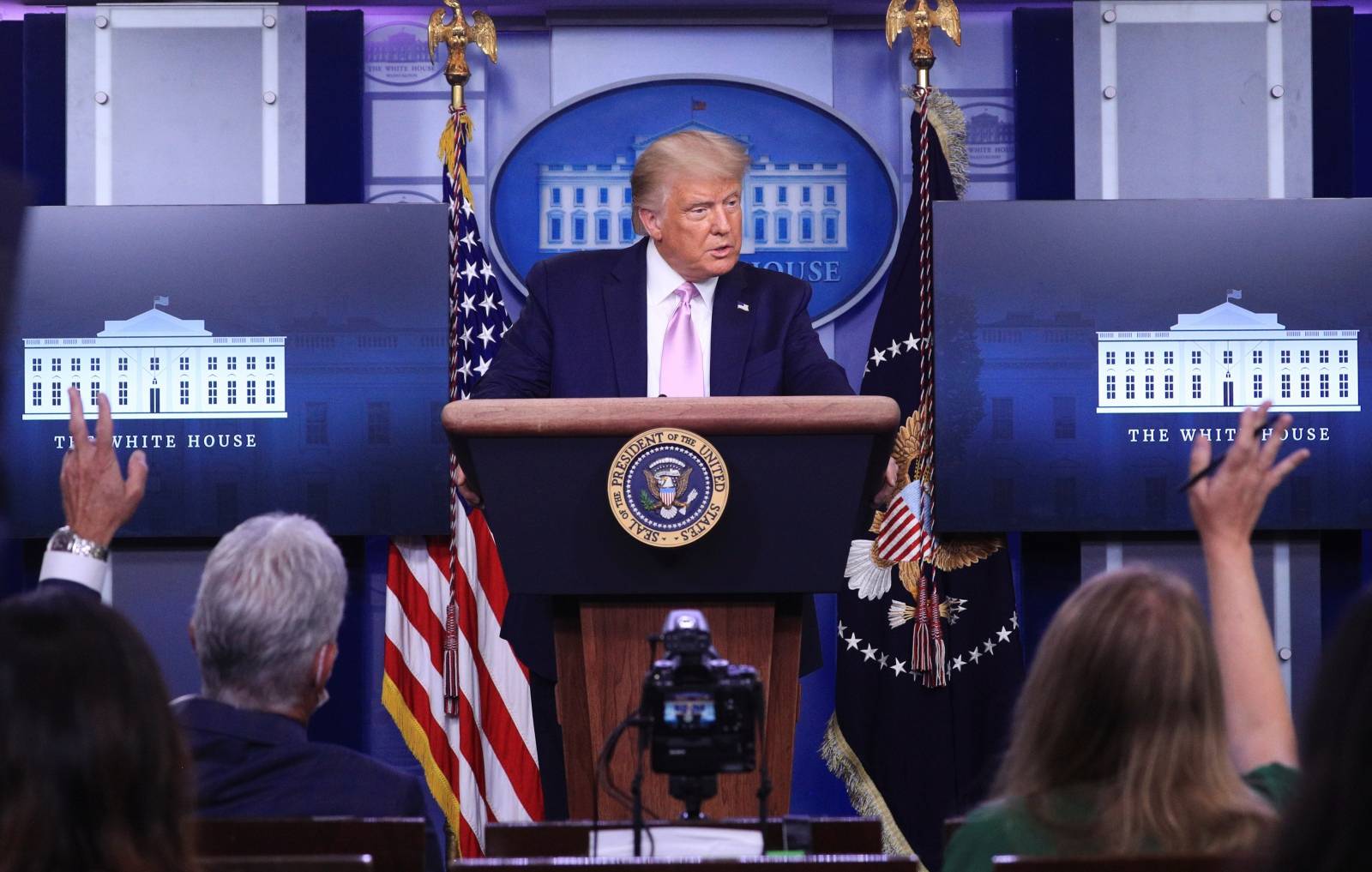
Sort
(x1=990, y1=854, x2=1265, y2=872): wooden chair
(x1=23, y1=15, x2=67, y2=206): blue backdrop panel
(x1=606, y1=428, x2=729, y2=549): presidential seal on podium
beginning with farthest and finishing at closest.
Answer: (x1=23, y1=15, x2=67, y2=206): blue backdrop panel < (x1=606, y1=428, x2=729, y2=549): presidential seal on podium < (x1=990, y1=854, x2=1265, y2=872): wooden chair

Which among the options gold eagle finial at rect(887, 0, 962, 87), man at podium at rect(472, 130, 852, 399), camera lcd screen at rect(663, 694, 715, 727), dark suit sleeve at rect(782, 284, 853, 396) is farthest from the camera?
gold eagle finial at rect(887, 0, 962, 87)

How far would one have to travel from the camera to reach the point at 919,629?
4879 mm

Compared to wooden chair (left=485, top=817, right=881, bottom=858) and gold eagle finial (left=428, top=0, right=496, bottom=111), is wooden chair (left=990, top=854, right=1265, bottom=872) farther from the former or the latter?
gold eagle finial (left=428, top=0, right=496, bottom=111)

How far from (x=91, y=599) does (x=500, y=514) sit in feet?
4.21

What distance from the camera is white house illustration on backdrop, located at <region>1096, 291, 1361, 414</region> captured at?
16.5ft

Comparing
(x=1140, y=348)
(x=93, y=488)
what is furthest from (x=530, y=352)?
(x=1140, y=348)

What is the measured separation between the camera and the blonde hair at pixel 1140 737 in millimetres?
1562

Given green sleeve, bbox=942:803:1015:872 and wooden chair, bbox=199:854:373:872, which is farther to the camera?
green sleeve, bbox=942:803:1015:872

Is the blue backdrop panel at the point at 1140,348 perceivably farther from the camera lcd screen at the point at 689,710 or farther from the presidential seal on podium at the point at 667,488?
the camera lcd screen at the point at 689,710

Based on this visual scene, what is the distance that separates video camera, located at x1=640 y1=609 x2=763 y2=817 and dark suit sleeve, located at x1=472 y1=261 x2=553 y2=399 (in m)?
1.23

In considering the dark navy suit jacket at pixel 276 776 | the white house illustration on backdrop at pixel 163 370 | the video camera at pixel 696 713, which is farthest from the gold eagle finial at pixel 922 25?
the dark navy suit jacket at pixel 276 776

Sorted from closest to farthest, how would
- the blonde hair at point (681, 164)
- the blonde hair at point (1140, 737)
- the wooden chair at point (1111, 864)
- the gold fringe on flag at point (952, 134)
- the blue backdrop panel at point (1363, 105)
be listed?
the wooden chair at point (1111, 864), the blonde hair at point (1140, 737), the blonde hair at point (681, 164), the gold fringe on flag at point (952, 134), the blue backdrop panel at point (1363, 105)

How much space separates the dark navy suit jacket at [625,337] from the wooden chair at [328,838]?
170cm

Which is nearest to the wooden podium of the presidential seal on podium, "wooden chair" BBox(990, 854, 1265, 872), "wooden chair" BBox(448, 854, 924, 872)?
the presidential seal on podium
